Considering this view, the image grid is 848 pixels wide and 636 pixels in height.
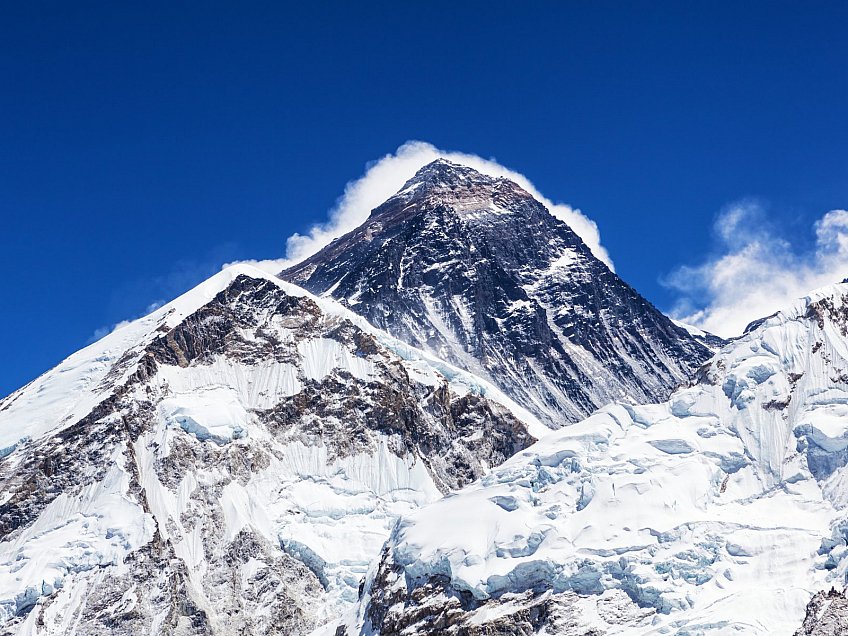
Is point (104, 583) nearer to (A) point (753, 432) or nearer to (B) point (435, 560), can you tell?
(B) point (435, 560)

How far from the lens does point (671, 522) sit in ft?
429

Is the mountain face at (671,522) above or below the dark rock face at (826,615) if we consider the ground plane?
above

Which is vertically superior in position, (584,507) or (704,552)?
(584,507)

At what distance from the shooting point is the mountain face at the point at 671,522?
120750 millimetres

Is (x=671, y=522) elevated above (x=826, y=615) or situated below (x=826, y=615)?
above

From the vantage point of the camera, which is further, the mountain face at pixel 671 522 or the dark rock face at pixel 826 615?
the mountain face at pixel 671 522

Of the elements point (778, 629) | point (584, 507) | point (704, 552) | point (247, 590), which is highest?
point (247, 590)

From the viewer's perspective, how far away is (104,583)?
180875mm

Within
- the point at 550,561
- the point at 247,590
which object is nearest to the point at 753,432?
the point at 550,561

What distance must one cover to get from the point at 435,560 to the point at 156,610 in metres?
63.6

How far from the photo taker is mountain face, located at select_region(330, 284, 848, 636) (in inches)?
4754

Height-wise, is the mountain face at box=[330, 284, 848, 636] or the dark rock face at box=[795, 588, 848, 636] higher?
the mountain face at box=[330, 284, 848, 636]

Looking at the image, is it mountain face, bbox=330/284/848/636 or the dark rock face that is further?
mountain face, bbox=330/284/848/636

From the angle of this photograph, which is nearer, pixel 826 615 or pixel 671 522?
pixel 826 615
